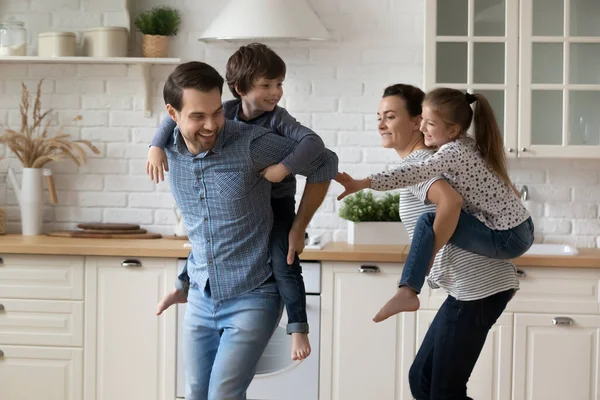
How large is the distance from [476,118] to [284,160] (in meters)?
0.82

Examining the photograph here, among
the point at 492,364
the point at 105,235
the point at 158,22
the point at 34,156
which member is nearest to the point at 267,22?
the point at 158,22

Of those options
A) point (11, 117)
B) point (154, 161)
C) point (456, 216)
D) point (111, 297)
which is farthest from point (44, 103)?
point (456, 216)

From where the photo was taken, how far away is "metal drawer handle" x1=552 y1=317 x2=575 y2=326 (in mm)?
3971

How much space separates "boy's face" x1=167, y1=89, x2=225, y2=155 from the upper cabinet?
1.90 meters

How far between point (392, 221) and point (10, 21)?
2060 mm

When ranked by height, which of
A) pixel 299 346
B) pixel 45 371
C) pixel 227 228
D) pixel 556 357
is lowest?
pixel 45 371

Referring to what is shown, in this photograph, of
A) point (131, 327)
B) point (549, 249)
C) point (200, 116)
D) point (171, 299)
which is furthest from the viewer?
point (549, 249)

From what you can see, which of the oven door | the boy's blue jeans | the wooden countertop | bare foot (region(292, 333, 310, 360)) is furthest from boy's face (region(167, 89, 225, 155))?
the oven door

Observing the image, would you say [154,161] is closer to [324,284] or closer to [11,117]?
[324,284]

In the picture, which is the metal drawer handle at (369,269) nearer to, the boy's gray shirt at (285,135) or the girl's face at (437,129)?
the girl's face at (437,129)

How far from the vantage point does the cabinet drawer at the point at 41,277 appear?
4.14m

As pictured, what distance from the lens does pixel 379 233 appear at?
4250 mm

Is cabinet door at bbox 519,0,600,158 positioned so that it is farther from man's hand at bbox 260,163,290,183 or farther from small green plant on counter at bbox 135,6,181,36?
man's hand at bbox 260,163,290,183

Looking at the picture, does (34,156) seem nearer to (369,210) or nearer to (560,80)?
(369,210)
